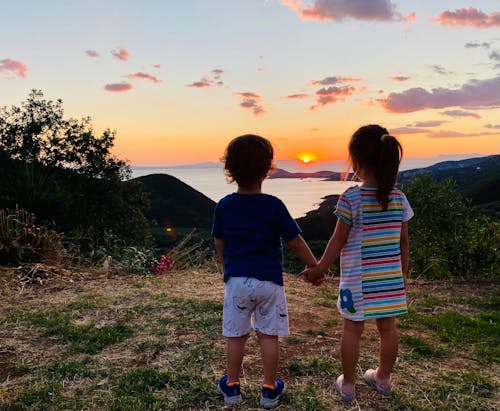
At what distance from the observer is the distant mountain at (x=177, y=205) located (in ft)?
225

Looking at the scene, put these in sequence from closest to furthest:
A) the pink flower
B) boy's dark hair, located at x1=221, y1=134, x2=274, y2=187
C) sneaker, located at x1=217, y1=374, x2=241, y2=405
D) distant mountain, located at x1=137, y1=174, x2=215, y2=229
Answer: boy's dark hair, located at x1=221, y1=134, x2=274, y2=187 < sneaker, located at x1=217, y1=374, x2=241, y2=405 < the pink flower < distant mountain, located at x1=137, y1=174, x2=215, y2=229

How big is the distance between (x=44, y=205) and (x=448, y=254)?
8034 mm

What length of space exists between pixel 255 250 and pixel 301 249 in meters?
0.31

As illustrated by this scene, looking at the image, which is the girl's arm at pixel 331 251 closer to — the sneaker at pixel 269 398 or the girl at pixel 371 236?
the girl at pixel 371 236

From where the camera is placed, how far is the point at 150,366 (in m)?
3.75

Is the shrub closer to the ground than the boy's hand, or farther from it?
closer to the ground

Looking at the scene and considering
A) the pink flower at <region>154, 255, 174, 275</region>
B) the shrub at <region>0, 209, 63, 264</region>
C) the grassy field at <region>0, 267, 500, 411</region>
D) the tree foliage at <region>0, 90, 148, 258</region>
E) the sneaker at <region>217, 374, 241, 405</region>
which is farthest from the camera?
the tree foliage at <region>0, 90, 148, 258</region>

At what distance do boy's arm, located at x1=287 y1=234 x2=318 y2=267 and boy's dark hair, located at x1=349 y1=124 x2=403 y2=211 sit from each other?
21.8 inches

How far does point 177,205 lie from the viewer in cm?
7312

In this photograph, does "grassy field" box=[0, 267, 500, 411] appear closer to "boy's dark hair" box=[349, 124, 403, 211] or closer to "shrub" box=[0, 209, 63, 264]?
"shrub" box=[0, 209, 63, 264]

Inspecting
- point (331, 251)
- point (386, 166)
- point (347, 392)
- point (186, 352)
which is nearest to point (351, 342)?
point (347, 392)

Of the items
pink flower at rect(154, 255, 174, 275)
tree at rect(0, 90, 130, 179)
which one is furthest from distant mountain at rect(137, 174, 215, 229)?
pink flower at rect(154, 255, 174, 275)

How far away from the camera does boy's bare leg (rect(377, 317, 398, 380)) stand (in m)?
3.06

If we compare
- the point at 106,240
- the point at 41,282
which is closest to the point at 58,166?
the point at 106,240
